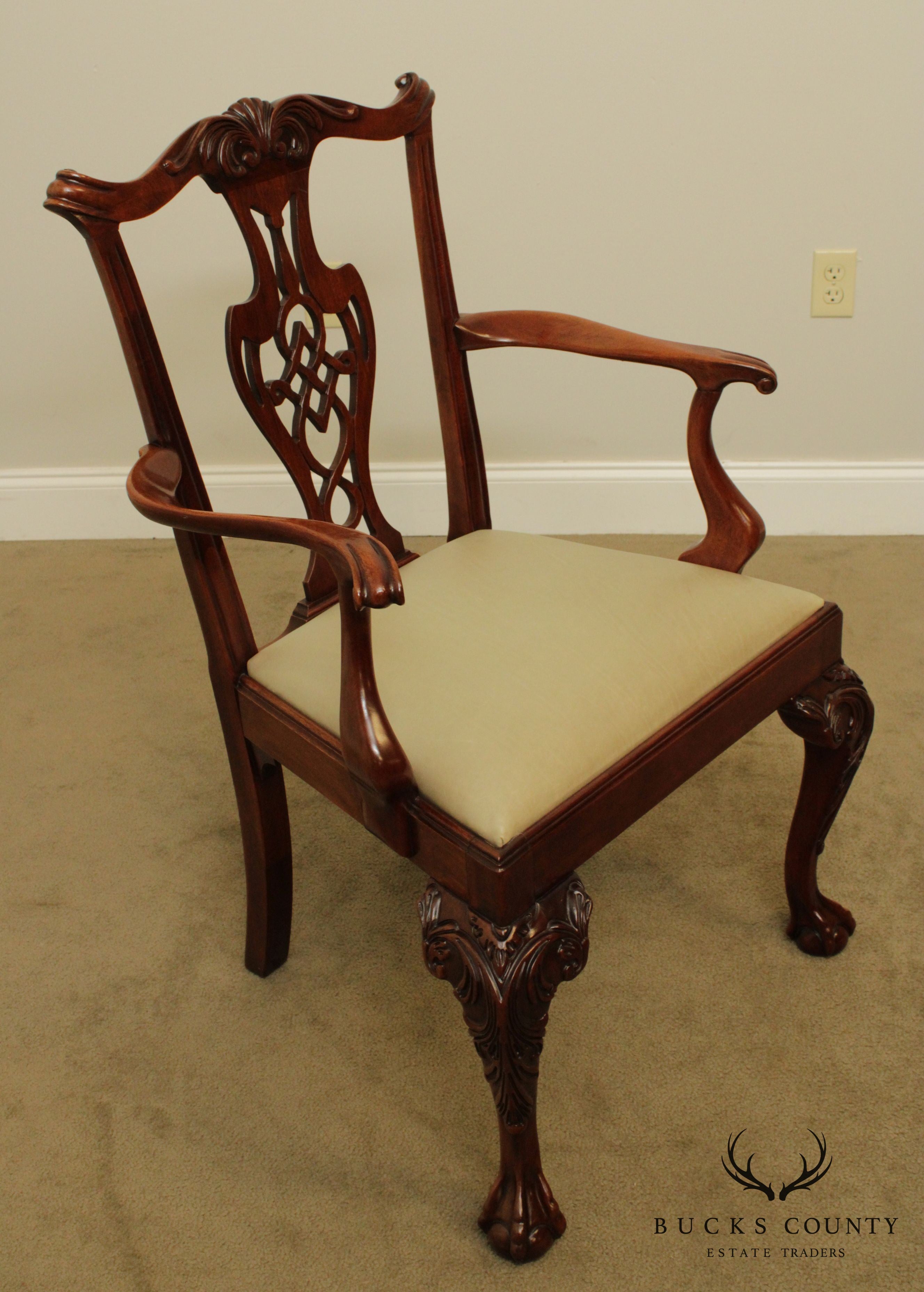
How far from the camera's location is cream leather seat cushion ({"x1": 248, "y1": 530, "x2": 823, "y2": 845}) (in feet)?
2.77

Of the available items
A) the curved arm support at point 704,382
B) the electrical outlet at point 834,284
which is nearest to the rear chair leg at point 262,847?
the curved arm support at point 704,382

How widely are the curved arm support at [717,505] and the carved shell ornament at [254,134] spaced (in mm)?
484

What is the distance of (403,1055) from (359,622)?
1.88ft

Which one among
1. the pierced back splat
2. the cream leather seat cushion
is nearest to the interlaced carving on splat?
the pierced back splat

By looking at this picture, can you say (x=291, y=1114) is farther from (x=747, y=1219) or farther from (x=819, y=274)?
(x=819, y=274)

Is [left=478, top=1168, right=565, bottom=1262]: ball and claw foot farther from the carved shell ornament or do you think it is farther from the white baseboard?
the white baseboard

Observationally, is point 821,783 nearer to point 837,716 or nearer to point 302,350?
point 837,716

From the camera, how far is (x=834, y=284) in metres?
2.02

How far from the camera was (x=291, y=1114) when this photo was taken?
3.54ft

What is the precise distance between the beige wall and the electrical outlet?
0.02m

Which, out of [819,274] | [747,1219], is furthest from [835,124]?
[747,1219]

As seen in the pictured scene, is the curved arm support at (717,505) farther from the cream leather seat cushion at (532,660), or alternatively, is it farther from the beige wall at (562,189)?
the beige wall at (562,189)

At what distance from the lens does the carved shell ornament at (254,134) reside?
980 mm

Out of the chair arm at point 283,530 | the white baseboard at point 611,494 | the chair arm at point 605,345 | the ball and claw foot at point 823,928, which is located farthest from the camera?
the white baseboard at point 611,494
